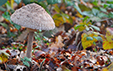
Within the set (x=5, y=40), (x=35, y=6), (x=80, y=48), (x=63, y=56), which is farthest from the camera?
(x=5, y=40)

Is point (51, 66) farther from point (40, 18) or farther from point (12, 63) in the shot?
point (40, 18)

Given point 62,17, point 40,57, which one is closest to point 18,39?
point 40,57

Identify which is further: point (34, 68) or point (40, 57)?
point (40, 57)

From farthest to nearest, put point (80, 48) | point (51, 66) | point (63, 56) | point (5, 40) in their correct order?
1. point (5, 40)
2. point (80, 48)
3. point (63, 56)
4. point (51, 66)

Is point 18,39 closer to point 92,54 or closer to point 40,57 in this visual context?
point 40,57

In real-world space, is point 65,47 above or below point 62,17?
below

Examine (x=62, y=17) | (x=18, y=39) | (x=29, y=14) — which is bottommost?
(x=18, y=39)
